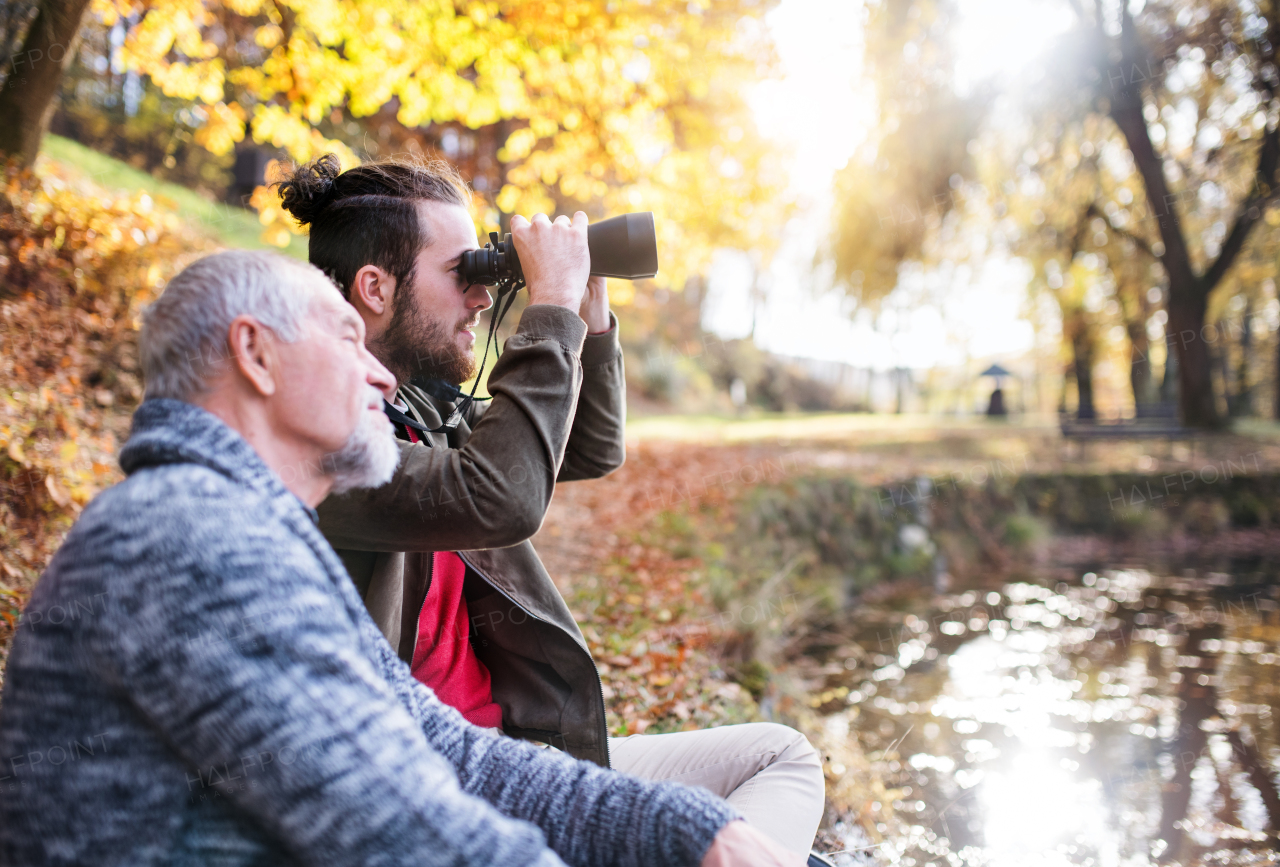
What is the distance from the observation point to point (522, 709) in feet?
4.69

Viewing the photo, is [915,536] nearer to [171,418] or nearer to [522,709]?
[522,709]

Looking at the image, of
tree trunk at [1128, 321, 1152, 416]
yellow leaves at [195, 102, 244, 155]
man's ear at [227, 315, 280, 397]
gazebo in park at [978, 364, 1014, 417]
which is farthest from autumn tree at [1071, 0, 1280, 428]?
man's ear at [227, 315, 280, 397]

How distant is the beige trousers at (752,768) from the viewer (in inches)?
48.4

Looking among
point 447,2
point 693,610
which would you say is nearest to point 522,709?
point 693,610

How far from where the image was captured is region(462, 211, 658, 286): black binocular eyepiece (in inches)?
54.6

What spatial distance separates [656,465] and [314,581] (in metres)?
6.51

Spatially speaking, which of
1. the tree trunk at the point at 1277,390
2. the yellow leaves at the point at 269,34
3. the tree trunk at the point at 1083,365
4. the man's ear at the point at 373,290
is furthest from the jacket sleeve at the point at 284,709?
the tree trunk at the point at 1277,390

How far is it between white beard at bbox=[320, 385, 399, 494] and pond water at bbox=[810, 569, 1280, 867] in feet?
5.85

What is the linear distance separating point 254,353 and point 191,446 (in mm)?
130

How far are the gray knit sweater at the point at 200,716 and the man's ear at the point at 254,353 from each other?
114 mm

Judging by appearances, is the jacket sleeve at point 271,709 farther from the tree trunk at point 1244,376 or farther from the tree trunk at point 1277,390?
the tree trunk at point 1277,390

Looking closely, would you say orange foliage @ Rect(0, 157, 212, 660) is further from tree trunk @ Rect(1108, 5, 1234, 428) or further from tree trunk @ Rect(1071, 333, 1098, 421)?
tree trunk @ Rect(1071, 333, 1098, 421)

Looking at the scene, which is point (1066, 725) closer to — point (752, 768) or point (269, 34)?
point (752, 768)

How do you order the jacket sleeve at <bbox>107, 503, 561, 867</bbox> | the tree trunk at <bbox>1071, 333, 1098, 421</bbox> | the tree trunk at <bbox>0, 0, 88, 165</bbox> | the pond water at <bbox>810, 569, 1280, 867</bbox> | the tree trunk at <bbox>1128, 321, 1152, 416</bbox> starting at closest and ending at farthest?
1. the jacket sleeve at <bbox>107, 503, 561, 867</bbox>
2. the pond water at <bbox>810, 569, 1280, 867</bbox>
3. the tree trunk at <bbox>0, 0, 88, 165</bbox>
4. the tree trunk at <bbox>1128, 321, 1152, 416</bbox>
5. the tree trunk at <bbox>1071, 333, 1098, 421</bbox>
